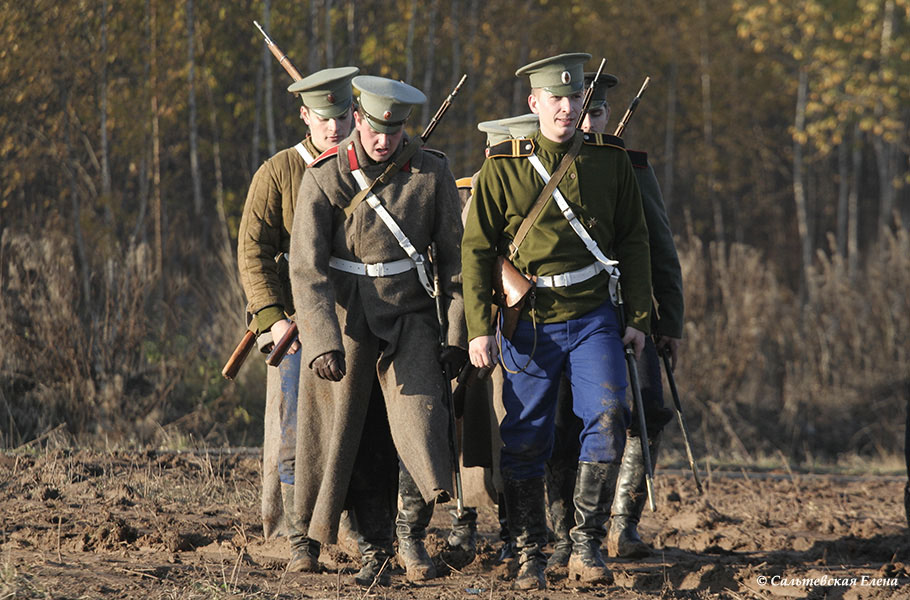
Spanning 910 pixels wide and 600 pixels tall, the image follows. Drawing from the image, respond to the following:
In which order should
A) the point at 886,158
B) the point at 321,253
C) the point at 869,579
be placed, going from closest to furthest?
the point at 321,253 → the point at 869,579 → the point at 886,158

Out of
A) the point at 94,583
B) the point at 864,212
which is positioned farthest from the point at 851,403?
the point at 864,212

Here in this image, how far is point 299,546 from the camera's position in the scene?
17.6ft

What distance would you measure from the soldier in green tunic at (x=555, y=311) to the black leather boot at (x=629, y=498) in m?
1.02

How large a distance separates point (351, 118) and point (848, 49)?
1960 cm

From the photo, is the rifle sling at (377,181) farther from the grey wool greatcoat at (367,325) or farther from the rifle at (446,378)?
the rifle at (446,378)

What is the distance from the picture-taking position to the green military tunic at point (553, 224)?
5145mm

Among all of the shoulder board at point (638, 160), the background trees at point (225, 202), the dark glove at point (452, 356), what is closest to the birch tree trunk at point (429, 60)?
the background trees at point (225, 202)

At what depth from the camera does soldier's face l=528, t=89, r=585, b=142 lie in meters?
5.16

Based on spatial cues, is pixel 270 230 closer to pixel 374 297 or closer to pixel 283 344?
pixel 283 344

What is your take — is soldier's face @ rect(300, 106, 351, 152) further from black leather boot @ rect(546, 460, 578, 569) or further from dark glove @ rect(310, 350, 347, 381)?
black leather boot @ rect(546, 460, 578, 569)

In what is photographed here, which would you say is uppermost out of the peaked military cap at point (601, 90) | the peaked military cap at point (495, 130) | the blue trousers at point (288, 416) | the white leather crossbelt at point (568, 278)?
the peaked military cap at point (601, 90)

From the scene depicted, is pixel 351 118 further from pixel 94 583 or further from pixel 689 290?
pixel 689 290

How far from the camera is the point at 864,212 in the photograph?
33625 millimetres

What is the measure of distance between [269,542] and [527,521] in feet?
4.70
